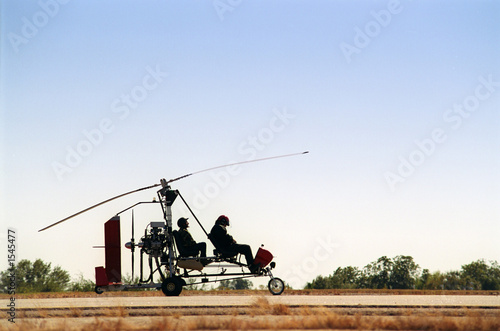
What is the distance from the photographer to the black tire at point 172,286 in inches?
733

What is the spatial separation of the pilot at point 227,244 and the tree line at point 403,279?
13169 millimetres

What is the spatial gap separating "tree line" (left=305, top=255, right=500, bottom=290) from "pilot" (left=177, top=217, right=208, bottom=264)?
1349 cm

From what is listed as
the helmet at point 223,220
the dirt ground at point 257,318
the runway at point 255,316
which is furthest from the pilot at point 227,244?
the dirt ground at point 257,318

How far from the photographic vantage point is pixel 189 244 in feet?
61.4

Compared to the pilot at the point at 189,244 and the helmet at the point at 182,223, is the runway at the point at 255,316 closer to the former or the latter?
the pilot at the point at 189,244

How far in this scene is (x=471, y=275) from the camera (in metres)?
34.7

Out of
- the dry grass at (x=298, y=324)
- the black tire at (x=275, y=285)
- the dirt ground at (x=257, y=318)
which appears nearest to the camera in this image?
the dry grass at (x=298, y=324)

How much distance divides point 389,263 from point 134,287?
17992mm

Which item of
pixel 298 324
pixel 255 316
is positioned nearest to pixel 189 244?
pixel 255 316

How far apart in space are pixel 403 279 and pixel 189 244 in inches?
685

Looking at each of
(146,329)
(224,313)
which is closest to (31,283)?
(224,313)

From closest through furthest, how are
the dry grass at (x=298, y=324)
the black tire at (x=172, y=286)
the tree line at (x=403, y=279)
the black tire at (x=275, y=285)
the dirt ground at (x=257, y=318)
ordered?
the dry grass at (x=298, y=324)
the dirt ground at (x=257, y=318)
the black tire at (x=172, y=286)
the black tire at (x=275, y=285)
the tree line at (x=403, y=279)

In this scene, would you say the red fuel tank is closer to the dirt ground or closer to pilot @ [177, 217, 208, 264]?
pilot @ [177, 217, 208, 264]

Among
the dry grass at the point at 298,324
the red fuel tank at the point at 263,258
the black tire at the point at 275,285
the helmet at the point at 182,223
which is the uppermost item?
the helmet at the point at 182,223
